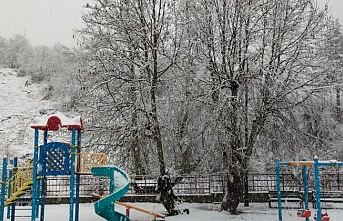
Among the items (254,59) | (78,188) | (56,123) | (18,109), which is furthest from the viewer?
(18,109)

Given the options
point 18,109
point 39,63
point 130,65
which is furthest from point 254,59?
point 39,63

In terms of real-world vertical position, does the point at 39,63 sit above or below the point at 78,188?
above

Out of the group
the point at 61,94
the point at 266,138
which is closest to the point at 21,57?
the point at 61,94

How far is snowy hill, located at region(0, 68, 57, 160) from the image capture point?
2813 cm

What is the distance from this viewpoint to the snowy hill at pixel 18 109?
28.1 meters

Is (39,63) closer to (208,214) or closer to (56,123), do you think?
(56,123)

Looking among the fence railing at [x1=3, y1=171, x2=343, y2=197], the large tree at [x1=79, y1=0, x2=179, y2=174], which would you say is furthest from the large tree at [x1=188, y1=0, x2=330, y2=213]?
the fence railing at [x1=3, y1=171, x2=343, y2=197]

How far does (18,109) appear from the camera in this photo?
115 feet

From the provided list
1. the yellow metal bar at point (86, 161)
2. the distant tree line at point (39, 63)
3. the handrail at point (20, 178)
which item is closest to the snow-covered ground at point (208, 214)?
the handrail at point (20, 178)

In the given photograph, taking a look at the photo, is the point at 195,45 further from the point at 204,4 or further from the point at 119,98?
the point at 119,98

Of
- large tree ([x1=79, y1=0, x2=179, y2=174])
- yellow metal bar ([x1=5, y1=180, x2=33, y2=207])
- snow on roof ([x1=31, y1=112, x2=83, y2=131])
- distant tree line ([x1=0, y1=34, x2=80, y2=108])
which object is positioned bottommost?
yellow metal bar ([x1=5, y1=180, x2=33, y2=207])

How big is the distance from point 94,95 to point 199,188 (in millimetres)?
6420

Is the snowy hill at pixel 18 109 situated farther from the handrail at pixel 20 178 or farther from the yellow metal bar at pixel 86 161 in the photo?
→ the yellow metal bar at pixel 86 161

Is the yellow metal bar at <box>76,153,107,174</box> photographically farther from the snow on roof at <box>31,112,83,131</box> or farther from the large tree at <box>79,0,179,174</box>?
the large tree at <box>79,0,179,174</box>
